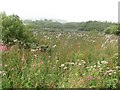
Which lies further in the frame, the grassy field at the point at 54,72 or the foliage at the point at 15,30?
the foliage at the point at 15,30

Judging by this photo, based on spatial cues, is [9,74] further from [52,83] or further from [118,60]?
[118,60]

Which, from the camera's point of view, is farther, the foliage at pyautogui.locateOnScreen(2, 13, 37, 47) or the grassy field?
the foliage at pyautogui.locateOnScreen(2, 13, 37, 47)

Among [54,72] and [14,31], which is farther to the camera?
[14,31]

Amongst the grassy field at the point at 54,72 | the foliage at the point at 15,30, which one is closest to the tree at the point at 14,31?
the foliage at the point at 15,30

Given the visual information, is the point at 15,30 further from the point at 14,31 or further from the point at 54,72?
the point at 54,72

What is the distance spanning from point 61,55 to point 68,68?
1.06m

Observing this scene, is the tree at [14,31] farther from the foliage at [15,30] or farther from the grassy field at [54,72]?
the grassy field at [54,72]

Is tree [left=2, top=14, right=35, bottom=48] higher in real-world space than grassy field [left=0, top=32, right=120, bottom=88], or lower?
higher

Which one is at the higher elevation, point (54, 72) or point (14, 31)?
point (14, 31)

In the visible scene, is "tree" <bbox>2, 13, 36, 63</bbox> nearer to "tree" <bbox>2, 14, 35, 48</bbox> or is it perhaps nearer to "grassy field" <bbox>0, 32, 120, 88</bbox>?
"tree" <bbox>2, 14, 35, 48</bbox>

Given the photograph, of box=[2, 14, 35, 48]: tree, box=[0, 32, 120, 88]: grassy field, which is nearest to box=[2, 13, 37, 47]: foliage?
box=[2, 14, 35, 48]: tree

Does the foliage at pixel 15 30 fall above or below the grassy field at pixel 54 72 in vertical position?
above

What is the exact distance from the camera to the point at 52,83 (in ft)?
20.7

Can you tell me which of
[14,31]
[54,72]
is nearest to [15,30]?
[14,31]
